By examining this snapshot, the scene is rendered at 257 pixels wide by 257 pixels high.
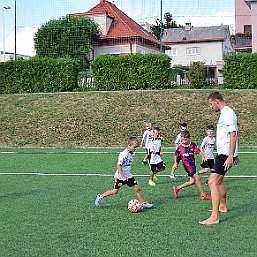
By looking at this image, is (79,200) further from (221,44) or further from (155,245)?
(221,44)

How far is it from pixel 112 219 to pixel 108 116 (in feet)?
56.0

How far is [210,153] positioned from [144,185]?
2.02m

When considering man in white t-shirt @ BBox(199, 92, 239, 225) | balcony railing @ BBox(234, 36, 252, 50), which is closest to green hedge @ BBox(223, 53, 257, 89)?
balcony railing @ BBox(234, 36, 252, 50)

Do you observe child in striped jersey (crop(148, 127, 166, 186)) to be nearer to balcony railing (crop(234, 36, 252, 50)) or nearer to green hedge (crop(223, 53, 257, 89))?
green hedge (crop(223, 53, 257, 89))

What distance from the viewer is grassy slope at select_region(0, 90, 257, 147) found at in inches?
921

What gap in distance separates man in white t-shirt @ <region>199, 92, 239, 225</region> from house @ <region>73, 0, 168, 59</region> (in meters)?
42.4

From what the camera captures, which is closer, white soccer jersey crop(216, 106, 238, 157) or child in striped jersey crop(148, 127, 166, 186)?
white soccer jersey crop(216, 106, 238, 157)

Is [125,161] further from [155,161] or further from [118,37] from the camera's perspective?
[118,37]

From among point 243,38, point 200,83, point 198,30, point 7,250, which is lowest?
point 7,250

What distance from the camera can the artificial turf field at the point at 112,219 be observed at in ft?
20.9

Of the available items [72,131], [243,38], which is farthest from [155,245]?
[243,38]

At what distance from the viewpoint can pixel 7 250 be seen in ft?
20.9

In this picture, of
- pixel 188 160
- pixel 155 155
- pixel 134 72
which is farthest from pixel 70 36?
pixel 188 160

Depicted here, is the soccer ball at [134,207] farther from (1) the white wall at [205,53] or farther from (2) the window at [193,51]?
(2) the window at [193,51]
